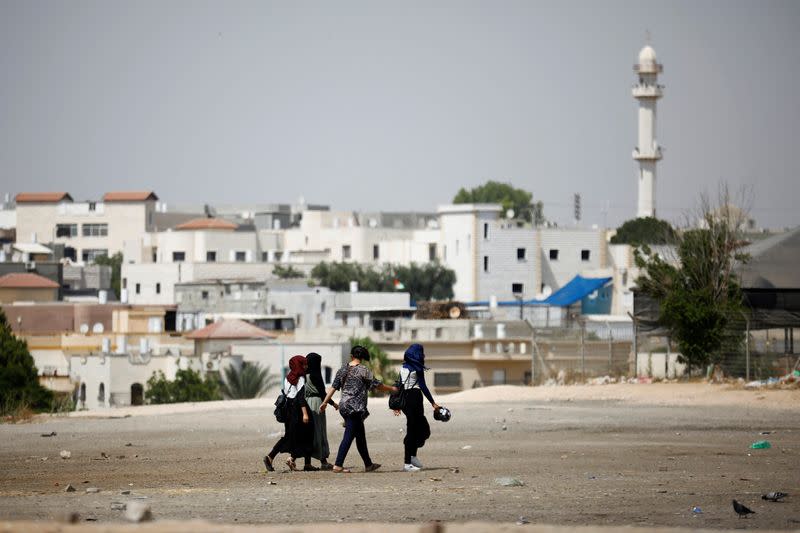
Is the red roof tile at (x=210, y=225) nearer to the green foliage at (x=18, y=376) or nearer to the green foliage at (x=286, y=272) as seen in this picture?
the green foliage at (x=286, y=272)

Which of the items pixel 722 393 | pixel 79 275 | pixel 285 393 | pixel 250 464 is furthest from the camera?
pixel 79 275

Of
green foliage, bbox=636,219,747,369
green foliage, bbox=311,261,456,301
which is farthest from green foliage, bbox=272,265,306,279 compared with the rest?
green foliage, bbox=636,219,747,369

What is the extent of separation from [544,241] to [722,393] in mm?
63885

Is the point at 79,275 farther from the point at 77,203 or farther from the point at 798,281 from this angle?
the point at 798,281

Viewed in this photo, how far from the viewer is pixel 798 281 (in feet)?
127

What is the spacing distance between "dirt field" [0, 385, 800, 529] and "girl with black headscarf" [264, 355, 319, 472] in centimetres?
29

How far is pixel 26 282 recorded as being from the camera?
88562mm

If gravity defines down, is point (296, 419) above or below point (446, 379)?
above

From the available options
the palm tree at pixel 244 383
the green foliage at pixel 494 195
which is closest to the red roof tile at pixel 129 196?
the green foliage at pixel 494 195

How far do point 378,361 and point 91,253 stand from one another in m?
75.6

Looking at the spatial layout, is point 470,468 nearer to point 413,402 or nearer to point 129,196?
point 413,402

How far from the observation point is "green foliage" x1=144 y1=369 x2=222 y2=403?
50.1 meters

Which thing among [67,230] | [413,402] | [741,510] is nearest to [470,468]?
[413,402]

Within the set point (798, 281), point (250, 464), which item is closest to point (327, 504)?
point (250, 464)
